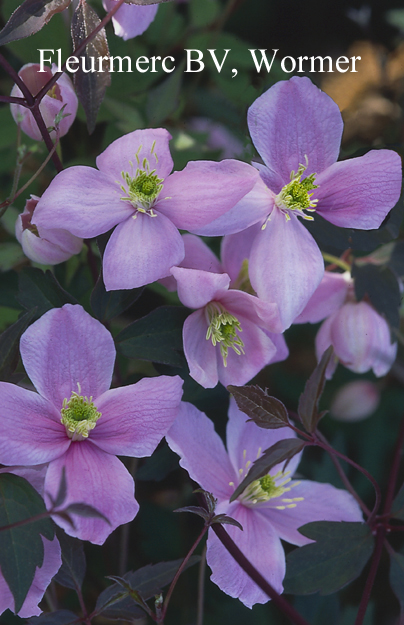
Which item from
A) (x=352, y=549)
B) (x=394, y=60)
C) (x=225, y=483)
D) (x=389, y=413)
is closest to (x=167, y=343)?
(x=225, y=483)

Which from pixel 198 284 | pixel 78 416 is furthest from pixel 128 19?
pixel 78 416

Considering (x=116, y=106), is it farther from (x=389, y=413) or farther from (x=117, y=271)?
(x=389, y=413)

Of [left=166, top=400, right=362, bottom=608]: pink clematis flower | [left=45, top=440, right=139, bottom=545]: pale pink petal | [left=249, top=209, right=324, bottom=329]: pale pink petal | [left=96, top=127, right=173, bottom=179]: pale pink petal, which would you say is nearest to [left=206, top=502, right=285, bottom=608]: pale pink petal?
[left=166, top=400, right=362, bottom=608]: pink clematis flower

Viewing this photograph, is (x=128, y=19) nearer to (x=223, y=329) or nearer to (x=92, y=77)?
(x=92, y=77)

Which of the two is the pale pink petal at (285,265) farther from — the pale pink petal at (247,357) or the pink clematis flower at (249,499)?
the pink clematis flower at (249,499)

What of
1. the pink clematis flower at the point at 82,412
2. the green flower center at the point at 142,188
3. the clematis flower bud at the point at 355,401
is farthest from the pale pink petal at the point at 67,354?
the clematis flower bud at the point at 355,401

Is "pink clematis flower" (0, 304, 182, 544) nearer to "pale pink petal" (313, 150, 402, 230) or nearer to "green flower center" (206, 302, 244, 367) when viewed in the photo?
"green flower center" (206, 302, 244, 367)
